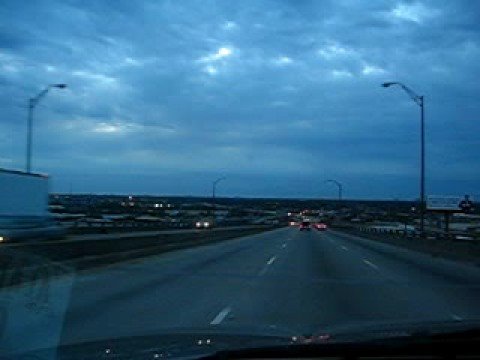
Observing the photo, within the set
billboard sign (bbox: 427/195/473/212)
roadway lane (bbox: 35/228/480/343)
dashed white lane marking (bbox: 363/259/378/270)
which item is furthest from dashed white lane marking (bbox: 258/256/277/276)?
billboard sign (bbox: 427/195/473/212)

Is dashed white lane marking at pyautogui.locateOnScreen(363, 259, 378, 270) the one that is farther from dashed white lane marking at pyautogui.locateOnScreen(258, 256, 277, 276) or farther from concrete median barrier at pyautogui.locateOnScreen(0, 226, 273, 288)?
concrete median barrier at pyautogui.locateOnScreen(0, 226, 273, 288)

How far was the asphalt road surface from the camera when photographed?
13.0 m

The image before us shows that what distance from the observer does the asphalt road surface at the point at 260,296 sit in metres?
13.0

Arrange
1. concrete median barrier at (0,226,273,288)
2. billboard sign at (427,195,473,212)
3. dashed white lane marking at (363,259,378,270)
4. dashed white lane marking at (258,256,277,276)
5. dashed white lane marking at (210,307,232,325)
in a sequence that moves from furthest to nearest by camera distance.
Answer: billboard sign at (427,195,473,212) → dashed white lane marking at (363,259,378,270) → dashed white lane marking at (258,256,277,276) → concrete median barrier at (0,226,273,288) → dashed white lane marking at (210,307,232,325)

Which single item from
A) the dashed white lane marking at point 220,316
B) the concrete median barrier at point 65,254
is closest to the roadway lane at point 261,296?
the dashed white lane marking at point 220,316

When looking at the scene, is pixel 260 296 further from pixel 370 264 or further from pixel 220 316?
pixel 370 264

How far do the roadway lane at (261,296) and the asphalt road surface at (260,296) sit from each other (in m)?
0.02

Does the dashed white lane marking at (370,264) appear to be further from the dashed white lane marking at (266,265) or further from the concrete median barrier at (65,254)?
the concrete median barrier at (65,254)

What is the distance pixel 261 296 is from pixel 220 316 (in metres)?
3.91

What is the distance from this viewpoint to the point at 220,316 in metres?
14.0

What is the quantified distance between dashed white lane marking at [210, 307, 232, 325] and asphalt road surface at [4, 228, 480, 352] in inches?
0.7

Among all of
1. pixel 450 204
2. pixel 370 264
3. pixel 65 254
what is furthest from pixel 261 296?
pixel 450 204

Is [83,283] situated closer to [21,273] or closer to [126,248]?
[21,273]

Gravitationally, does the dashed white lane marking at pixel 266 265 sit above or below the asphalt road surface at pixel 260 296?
below
